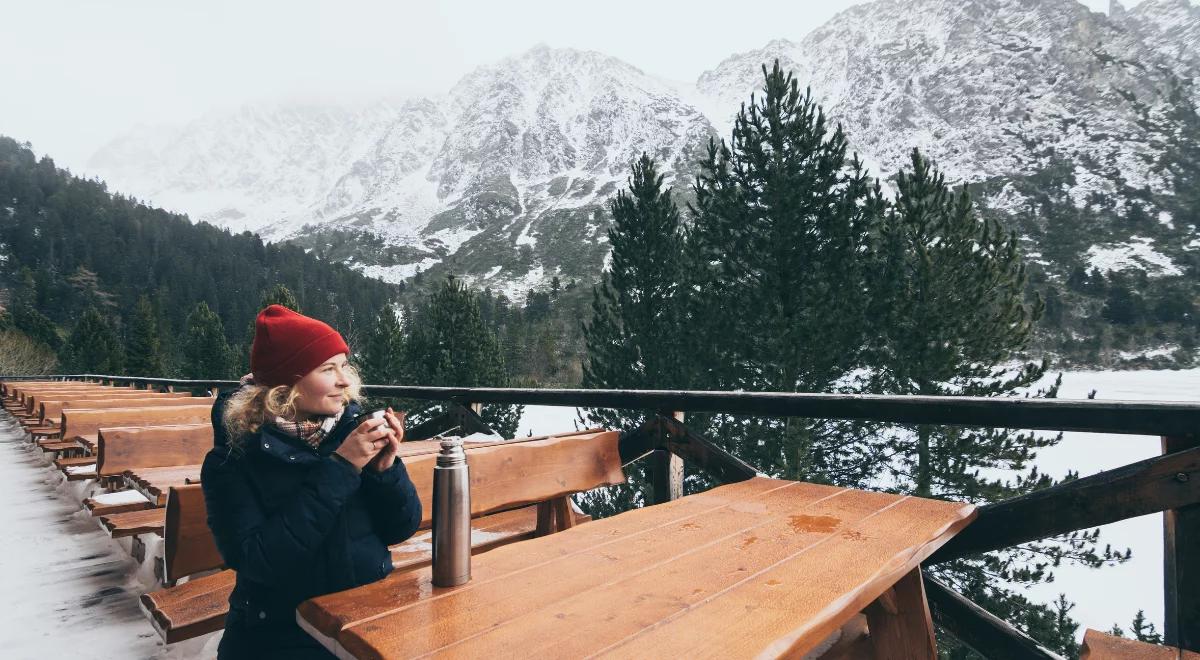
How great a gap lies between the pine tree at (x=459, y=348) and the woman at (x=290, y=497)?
105 feet

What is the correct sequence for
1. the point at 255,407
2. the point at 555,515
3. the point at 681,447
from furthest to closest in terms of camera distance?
the point at 681,447 < the point at 555,515 < the point at 255,407

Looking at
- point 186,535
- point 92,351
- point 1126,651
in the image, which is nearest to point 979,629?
point 1126,651

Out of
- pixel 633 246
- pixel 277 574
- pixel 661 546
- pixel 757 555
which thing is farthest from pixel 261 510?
pixel 633 246

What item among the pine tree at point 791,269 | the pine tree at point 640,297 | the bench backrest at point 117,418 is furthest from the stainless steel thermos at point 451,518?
the pine tree at point 640,297

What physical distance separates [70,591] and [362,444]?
2.78 metres

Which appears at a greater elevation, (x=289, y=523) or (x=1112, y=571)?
(x=289, y=523)

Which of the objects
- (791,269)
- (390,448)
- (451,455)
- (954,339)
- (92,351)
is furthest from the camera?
(92,351)

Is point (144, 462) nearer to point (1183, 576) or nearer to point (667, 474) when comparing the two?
point (667, 474)

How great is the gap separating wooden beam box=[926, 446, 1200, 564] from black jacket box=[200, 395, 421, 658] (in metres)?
1.66

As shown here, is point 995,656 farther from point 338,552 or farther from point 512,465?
point 338,552

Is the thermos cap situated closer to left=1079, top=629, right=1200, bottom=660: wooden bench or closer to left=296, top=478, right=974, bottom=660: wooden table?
left=296, top=478, right=974, bottom=660: wooden table

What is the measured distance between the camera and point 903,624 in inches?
73.4

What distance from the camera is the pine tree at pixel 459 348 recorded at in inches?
1334

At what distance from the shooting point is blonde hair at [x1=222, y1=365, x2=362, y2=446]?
159cm
